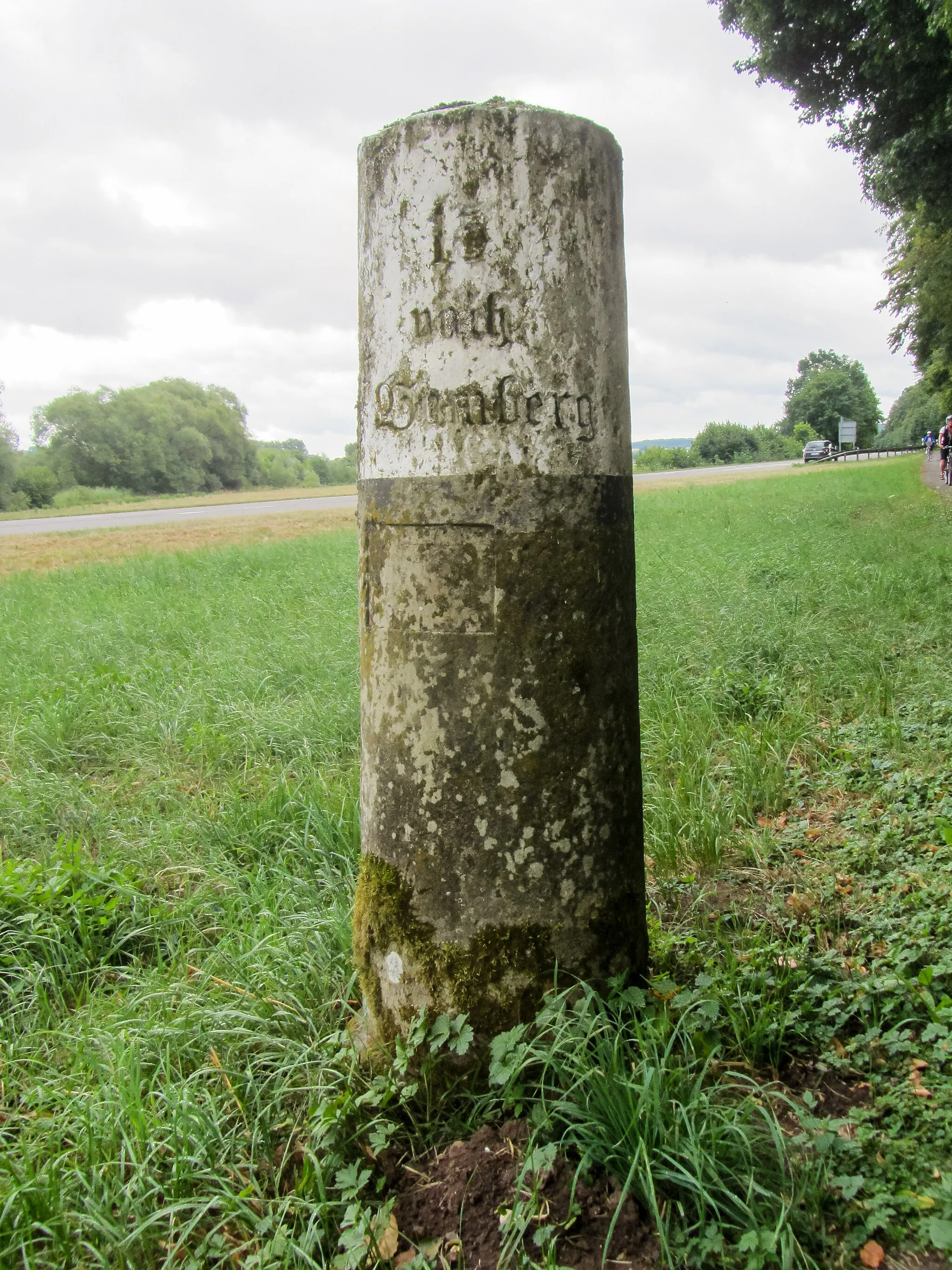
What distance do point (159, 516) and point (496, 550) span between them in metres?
26.9

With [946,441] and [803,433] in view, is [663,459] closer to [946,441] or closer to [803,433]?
[803,433]

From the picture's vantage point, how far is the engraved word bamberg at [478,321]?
6.47ft

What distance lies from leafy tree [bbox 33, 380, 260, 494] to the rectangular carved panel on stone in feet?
178

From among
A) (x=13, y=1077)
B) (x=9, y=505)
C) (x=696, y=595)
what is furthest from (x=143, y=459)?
(x=13, y=1077)

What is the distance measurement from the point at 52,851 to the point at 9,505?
1752 inches

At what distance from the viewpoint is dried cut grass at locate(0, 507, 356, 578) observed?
1441cm

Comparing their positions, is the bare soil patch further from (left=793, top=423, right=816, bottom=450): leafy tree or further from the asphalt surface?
(left=793, top=423, right=816, bottom=450): leafy tree

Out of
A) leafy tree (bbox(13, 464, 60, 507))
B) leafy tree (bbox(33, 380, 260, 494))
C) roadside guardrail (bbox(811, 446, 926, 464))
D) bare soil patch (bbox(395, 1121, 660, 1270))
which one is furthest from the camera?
roadside guardrail (bbox(811, 446, 926, 464))

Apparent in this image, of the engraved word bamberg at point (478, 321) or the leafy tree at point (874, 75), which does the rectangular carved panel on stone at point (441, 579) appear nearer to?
the engraved word bamberg at point (478, 321)

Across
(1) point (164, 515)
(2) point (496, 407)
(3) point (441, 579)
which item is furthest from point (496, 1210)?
(1) point (164, 515)

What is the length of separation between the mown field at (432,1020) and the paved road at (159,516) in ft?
61.8

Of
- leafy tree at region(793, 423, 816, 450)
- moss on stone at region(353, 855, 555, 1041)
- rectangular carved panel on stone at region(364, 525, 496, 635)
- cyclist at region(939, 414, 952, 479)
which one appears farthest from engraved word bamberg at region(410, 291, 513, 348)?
leafy tree at region(793, 423, 816, 450)

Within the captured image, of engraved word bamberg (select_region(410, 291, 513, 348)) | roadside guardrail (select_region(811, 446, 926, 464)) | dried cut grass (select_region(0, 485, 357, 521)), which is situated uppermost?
roadside guardrail (select_region(811, 446, 926, 464))

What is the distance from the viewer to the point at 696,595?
6887mm
